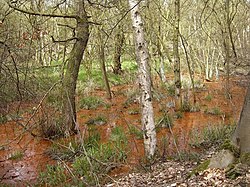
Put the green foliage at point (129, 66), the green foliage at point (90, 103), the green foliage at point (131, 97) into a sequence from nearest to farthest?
the green foliage at point (90, 103), the green foliage at point (131, 97), the green foliage at point (129, 66)

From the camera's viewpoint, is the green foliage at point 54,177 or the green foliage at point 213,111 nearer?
the green foliage at point 54,177

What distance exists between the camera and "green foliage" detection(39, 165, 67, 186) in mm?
5484

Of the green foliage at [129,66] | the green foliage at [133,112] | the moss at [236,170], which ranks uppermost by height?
the green foliage at [129,66]

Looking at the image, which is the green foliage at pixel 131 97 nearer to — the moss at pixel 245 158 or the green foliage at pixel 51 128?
the green foliage at pixel 51 128

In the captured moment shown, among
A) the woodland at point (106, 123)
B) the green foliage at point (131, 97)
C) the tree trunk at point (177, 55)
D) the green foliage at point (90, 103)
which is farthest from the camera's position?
the green foliage at point (131, 97)

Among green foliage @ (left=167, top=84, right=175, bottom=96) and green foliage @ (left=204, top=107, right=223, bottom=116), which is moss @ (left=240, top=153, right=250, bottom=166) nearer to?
green foliage @ (left=204, top=107, right=223, bottom=116)

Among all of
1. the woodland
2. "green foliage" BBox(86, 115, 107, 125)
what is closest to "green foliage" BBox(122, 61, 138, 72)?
the woodland

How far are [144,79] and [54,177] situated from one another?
235 cm

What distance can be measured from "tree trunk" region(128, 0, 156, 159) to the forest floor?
275mm

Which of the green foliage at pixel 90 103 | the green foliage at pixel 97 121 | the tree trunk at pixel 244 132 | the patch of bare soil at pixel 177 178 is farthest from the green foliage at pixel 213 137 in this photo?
the green foliage at pixel 90 103

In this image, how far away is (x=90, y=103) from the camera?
1195 centimetres

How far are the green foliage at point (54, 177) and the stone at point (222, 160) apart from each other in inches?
109

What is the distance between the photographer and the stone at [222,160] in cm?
362

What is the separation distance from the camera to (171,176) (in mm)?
4402
